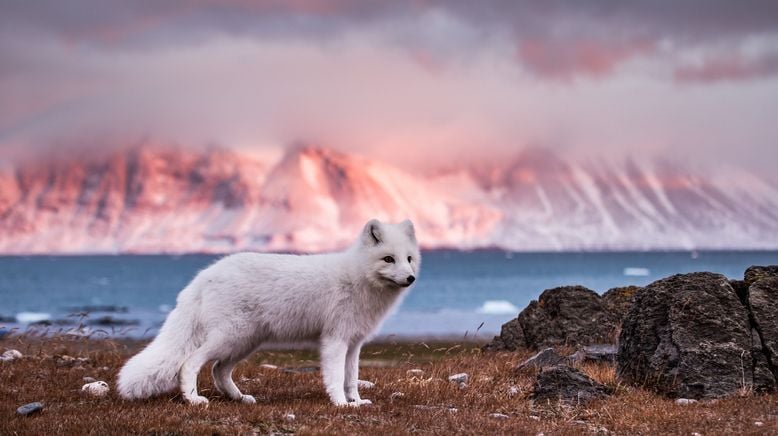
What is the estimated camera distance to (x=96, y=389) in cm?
1113

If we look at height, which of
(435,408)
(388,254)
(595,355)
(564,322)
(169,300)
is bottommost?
(169,300)

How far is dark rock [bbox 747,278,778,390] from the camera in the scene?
11.8 m

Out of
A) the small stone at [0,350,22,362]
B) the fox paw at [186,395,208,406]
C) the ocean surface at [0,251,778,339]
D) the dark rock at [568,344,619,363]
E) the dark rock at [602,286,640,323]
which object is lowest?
the ocean surface at [0,251,778,339]

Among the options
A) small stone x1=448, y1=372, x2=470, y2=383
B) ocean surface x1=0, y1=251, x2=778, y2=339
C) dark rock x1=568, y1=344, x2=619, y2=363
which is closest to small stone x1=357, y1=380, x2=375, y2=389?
small stone x1=448, y1=372, x2=470, y2=383

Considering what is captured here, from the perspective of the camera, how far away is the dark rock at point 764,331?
11750 millimetres

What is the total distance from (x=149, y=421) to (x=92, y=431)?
0.61 metres

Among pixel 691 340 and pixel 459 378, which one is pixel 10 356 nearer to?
pixel 459 378

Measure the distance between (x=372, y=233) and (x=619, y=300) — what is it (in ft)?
29.6

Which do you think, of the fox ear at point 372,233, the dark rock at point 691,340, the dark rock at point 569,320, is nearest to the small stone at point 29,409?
the fox ear at point 372,233

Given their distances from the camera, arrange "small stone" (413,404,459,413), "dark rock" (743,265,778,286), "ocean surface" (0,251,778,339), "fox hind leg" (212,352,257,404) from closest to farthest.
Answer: "small stone" (413,404,459,413) → "fox hind leg" (212,352,257,404) → "dark rock" (743,265,778,286) → "ocean surface" (0,251,778,339)

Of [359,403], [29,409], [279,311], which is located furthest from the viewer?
[359,403]

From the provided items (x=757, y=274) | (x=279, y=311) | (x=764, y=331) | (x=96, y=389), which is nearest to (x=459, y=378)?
(x=279, y=311)

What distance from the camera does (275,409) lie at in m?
9.83

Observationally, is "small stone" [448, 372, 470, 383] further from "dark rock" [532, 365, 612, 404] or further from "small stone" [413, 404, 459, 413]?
"small stone" [413, 404, 459, 413]
